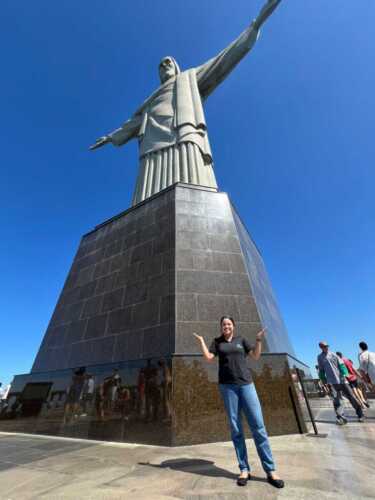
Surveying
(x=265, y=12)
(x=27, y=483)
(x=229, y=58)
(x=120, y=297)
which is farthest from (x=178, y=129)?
(x=27, y=483)

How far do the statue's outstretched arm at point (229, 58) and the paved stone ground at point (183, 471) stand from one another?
1611cm

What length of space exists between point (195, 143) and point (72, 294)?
7956mm

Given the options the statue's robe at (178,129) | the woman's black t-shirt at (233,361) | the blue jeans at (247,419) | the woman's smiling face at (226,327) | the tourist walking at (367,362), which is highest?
the statue's robe at (178,129)

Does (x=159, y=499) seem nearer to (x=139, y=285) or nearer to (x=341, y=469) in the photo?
(x=341, y=469)

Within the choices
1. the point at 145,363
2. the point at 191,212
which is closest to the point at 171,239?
the point at 191,212

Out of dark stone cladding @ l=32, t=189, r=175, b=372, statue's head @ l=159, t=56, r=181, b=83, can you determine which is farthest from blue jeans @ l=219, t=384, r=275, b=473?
statue's head @ l=159, t=56, r=181, b=83

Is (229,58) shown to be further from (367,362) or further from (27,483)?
(27,483)

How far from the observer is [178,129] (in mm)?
12312

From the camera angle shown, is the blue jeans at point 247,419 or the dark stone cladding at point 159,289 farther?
the dark stone cladding at point 159,289

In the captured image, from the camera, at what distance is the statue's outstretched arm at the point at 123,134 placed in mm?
15008

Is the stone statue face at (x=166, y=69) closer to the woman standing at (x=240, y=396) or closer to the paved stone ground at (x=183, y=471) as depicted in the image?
the woman standing at (x=240, y=396)

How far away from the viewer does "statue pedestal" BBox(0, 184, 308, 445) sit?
4.79 m

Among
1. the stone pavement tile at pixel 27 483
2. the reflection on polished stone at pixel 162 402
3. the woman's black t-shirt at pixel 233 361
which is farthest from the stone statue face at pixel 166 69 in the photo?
the stone pavement tile at pixel 27 483

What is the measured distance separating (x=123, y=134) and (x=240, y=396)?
50.3 ft
